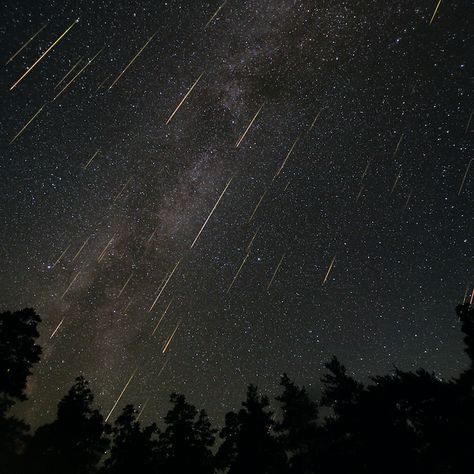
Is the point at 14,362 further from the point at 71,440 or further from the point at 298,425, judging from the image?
the point at 298,425

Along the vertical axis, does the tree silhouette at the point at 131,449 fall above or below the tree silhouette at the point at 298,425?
below

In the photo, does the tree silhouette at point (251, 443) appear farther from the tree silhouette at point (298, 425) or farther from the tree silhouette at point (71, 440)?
the tree silhouette at point (71, 440)

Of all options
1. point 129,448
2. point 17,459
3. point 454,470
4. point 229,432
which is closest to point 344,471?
point 454,470

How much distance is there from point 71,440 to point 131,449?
11.8 ft

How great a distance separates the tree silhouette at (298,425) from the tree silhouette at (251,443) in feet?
2.15

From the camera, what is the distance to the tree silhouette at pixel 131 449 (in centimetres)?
2077

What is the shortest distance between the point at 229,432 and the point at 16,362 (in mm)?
11895

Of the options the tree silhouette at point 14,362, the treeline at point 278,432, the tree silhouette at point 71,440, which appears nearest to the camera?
the treeline at point 278,432

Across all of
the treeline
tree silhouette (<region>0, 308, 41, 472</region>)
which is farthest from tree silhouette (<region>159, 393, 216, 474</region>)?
tree silhouette (<region>0, 308, 41, 472</region>)

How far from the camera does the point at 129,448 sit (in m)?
21.4

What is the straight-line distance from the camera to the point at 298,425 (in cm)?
2042

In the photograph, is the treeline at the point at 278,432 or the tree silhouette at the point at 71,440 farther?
the tree silhouette at the point at 71,440

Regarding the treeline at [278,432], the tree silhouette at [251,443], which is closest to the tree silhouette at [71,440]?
the treeline at [278,432]

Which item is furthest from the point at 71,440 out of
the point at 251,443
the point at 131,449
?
the point at 251,443
